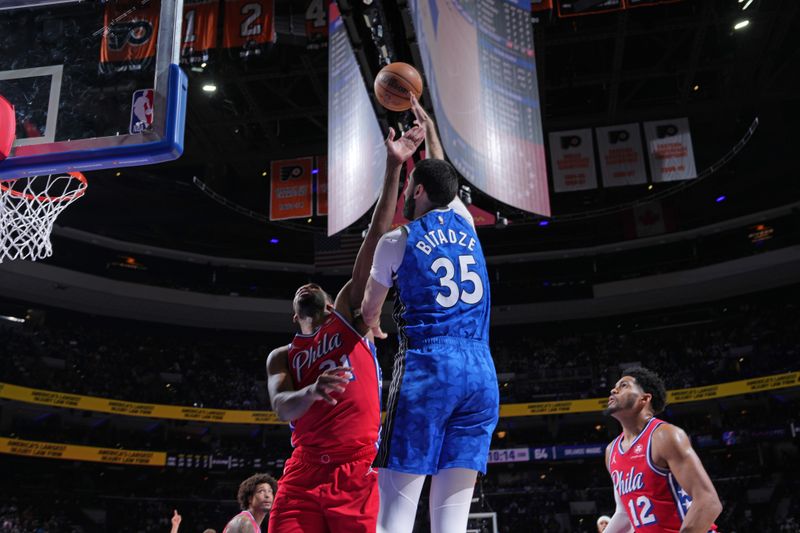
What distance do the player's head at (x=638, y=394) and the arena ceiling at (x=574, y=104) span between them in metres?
4.61

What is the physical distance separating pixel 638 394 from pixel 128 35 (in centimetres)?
417

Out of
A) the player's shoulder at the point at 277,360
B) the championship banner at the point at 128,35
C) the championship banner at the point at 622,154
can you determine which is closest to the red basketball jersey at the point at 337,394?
the player's shoulder at the point at 277,360

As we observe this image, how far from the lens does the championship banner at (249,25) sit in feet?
36.1

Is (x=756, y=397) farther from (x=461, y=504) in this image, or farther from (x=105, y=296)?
(x=461, y=504)

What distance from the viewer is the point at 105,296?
78.7ft

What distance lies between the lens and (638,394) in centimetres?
459

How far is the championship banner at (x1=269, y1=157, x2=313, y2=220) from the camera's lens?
1403 cm

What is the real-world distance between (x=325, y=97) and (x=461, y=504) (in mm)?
14149

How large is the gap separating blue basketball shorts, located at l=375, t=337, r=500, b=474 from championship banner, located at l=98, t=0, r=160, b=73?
3030mm

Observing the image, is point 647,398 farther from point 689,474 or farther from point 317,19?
point 317,19

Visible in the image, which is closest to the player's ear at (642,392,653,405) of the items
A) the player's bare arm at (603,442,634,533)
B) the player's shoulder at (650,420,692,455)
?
the player's shoulder at (650,420,692,455)

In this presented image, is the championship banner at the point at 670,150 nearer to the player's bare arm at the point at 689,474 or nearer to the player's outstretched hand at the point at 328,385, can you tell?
the player's bare arm at the point at 689,474

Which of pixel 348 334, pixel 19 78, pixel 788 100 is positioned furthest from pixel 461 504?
pixel 788 100

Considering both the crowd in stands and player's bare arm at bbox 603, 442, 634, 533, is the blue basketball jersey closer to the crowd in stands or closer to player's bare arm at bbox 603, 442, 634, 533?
player's bare arm at bbox 603, 442, 634, 533
